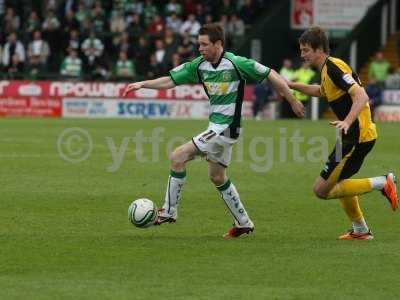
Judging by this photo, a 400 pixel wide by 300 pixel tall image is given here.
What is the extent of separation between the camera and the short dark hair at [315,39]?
10250 mm

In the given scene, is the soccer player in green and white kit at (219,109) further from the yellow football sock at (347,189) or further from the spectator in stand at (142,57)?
the spectator in stand at (142,57)

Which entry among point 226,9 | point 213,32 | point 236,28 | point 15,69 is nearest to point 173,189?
point 213,32

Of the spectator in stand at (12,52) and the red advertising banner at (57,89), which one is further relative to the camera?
the spectator in stand at (12,52)

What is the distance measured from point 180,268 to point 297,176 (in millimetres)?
8122

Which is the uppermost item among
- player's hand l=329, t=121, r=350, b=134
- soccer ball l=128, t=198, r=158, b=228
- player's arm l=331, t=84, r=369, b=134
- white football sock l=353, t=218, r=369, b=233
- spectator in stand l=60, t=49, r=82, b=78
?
player's arm l=331, t=84, r=369, b=134

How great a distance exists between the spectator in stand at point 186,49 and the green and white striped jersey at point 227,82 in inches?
936

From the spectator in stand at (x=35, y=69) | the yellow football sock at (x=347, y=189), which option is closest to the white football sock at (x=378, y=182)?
the yellow football sock at (x=347, y=189)

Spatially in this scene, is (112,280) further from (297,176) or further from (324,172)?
(297,176)

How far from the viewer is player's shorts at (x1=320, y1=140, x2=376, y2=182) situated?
10367 millimetres

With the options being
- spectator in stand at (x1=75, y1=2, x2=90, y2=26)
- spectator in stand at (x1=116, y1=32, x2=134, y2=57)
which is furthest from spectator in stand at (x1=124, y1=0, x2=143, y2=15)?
spectator in stand at (x1=116, y1=32, x2=134, y2=57)

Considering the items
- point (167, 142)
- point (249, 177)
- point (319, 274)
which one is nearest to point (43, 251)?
point (319, 274)

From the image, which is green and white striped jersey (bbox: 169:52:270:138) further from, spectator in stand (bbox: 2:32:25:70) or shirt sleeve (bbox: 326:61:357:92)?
spectator in stand (bbox: 2:32:25:70)

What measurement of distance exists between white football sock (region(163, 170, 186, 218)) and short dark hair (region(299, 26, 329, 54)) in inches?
66.3

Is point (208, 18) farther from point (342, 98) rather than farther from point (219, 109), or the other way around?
point (342, 98)
